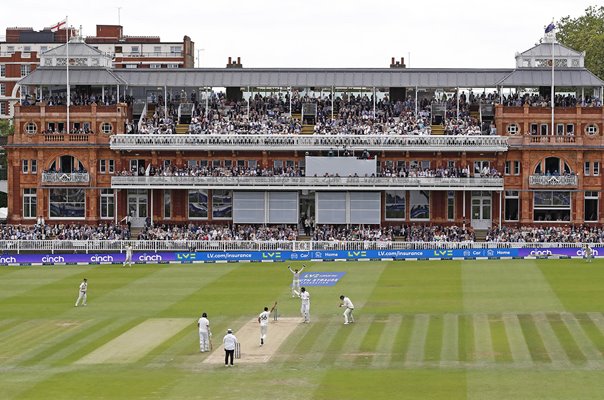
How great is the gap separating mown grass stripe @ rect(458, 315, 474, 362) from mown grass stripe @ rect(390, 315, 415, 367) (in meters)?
1.86

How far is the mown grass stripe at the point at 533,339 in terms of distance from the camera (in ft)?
141

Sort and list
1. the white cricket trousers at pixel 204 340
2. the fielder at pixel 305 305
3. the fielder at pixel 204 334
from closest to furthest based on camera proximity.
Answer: the fielder at pixel 204 334
the white cricket trousers at pixel 204 340
the fielder at pixel 305 305

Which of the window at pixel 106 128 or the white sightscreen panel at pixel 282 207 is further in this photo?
the window at pixel 106 128

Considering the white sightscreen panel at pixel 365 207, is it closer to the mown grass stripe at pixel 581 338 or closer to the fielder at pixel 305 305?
the mown grass stripe at pixel 581 338

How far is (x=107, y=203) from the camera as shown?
306 feet

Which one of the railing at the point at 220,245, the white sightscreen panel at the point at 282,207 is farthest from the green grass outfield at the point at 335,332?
the white sightscreen panel at the point at 282,207

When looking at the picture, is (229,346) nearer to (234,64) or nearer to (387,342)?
(387,342)

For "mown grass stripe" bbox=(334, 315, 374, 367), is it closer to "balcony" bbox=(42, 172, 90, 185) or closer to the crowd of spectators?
the crowd of spectators

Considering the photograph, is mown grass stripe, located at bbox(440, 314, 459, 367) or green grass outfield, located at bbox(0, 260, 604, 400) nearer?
green grass outfield, located at bbox(0, 260, 604, 400)

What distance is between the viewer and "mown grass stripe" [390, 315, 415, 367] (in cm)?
4312

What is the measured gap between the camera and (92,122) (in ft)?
308

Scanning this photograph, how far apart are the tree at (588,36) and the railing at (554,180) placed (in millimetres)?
30377

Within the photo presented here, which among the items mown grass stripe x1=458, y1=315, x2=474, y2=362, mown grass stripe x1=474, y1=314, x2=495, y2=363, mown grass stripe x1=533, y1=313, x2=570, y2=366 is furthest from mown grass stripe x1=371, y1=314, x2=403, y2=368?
mown grass stripe x1=533, y1=313, x2=570, y2=366

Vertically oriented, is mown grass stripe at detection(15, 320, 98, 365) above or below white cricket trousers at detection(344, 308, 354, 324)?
below
